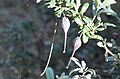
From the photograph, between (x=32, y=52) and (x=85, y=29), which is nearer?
(x=85, y=29)

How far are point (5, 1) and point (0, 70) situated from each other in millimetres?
1453

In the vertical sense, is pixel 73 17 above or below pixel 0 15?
above

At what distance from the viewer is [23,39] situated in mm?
2465

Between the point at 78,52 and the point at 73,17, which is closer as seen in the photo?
the point at 73,17

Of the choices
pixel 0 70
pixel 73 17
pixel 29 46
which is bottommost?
pixel 0 70

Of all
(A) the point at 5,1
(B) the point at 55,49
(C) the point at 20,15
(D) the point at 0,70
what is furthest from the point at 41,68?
(A) the point at 5,1

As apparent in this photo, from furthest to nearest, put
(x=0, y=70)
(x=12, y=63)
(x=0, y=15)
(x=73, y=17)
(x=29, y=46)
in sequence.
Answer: (x=0, y=15), (x=0, y=70), (x=29, y=46), (x=12, y=63), (x=73, y=17)

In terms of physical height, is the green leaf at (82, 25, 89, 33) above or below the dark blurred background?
above

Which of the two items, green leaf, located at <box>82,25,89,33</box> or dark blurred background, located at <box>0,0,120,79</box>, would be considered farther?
dark blurred background, located at <box>0,0,120,79</box>

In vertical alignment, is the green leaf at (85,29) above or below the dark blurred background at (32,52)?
above

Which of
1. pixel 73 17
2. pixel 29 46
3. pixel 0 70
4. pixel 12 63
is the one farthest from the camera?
pixel 0 70

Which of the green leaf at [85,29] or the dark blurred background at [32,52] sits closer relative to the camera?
the green leaf at [85,29]

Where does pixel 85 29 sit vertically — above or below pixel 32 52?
above

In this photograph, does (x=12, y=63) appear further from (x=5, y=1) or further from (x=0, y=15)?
(x=5, y=1)
